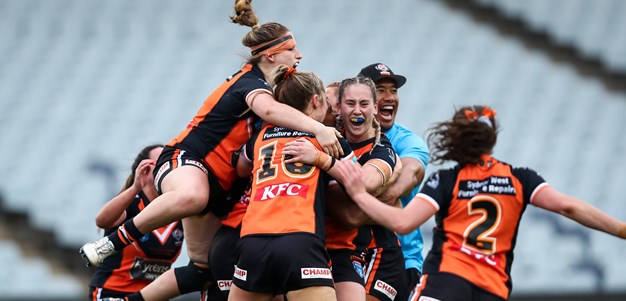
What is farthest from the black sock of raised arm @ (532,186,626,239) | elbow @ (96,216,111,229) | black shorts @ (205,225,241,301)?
raised arm @ (532,186,626,239)

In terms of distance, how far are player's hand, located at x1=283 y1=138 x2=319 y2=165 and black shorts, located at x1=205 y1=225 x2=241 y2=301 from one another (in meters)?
0.92

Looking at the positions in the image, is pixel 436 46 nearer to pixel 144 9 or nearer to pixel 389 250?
pixel 144 9

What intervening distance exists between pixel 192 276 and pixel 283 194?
63.4 inches

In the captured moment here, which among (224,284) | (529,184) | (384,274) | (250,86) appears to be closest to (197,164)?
(250,86)

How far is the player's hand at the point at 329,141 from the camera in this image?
5441 millimetres

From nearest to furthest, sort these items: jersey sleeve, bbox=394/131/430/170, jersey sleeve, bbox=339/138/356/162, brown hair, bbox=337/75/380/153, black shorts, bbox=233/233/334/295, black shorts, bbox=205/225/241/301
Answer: black shorts, bbox=233/233/334/295 < jersey sleeve, bbox=339/138/356/162 < brown hair, bbox=337/75/380/153 < black shorts, bbox=205/225/241/301 < jersey sleeve, bbox=394/131/430/170

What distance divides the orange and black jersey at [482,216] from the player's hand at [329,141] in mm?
595

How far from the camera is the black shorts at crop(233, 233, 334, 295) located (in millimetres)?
5125

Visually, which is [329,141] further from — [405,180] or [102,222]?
[102,222]

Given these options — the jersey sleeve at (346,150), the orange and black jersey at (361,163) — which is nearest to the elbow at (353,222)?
the orange and black jersey at (361,163)

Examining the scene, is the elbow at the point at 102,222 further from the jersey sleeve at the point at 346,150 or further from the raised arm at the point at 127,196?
the jersey sleeve at the point at 346,150

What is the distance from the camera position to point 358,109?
19.2ft

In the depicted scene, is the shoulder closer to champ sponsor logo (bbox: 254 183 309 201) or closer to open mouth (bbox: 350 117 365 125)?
open mouth (bbox: 350 117 365 125)

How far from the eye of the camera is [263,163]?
548cm
